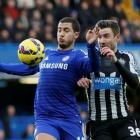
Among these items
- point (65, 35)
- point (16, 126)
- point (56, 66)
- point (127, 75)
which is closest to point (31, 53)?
point (56, 66)

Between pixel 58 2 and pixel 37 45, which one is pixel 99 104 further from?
pixel 58 2

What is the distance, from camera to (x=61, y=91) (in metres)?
10.6

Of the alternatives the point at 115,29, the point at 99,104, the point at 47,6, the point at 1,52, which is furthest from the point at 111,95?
the point at 47,6

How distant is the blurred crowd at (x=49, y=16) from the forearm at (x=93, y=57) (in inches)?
400

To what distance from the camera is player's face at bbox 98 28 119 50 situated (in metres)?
10.5

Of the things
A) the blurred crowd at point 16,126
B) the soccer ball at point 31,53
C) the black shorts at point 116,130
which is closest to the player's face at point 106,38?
the soccer ball at point 31,53

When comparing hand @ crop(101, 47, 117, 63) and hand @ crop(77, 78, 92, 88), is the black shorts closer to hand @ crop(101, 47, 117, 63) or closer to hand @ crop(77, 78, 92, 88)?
hand @ crop(77, 78, 92, 88)

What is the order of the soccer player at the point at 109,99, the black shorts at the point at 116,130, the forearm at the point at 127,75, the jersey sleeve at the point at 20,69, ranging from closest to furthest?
1. the forearm at the point at 127,75
2. the black shorts at the point at 116,130
3. the soccer player at the point at 109,99
4. the jersey sleeve at the point at 20,69

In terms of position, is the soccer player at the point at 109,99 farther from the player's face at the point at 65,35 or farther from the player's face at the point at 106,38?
the player's face at the point at 65,35

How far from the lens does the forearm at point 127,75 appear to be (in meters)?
10.0

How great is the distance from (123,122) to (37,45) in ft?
5.28

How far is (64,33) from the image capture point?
10.8 m

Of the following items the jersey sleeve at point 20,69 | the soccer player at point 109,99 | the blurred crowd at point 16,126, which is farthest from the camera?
the blurred crowd at point 16,126

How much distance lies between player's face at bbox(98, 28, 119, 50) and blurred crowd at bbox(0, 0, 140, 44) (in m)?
9.92
